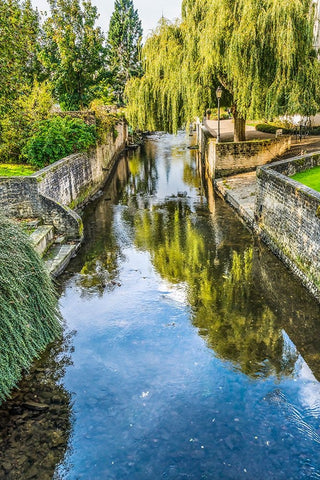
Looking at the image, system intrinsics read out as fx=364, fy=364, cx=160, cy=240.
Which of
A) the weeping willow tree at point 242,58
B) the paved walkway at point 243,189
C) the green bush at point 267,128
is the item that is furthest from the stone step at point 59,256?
the green bush at point 267,128

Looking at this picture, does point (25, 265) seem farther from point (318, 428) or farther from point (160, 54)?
point (160, 54)

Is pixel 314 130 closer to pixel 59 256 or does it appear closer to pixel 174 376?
pixel 59 256

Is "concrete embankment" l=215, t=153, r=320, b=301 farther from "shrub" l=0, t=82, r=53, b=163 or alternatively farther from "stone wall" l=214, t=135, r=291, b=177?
"shrub" l=0, t=82, r=53, b=163

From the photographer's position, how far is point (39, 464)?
492cm

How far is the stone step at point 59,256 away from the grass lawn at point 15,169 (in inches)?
152

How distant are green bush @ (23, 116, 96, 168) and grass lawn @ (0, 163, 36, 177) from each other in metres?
0.35

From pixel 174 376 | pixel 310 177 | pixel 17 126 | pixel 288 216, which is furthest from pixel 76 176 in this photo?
pixel 174 376

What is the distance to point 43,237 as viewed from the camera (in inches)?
420

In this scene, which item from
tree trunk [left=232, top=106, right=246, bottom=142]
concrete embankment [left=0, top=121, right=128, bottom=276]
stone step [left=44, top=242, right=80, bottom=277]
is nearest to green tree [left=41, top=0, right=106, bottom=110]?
tree trunk [left=232, top=106, right=246, bottom=142]

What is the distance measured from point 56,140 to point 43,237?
6.59 m

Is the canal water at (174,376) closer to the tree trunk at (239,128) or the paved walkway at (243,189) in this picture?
the paved walkway at (243,189)

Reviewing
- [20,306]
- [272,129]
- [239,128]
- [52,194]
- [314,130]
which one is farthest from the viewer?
[272,129]

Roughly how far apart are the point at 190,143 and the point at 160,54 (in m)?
16.9

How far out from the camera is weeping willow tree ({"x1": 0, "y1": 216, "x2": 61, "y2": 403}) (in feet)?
17.4
